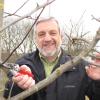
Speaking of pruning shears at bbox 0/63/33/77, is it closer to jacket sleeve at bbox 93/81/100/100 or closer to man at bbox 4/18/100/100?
man at bbox 4/18/100/100

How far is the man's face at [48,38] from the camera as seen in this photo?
10.8 feet

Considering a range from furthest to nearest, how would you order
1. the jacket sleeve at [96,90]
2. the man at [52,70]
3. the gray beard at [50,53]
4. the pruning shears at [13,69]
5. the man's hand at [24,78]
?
the gray beard at [50,53], the man at [52,70], the jacket sleeve at [96,90], the man's hand at [24,78], the pruning shears at [13,69]

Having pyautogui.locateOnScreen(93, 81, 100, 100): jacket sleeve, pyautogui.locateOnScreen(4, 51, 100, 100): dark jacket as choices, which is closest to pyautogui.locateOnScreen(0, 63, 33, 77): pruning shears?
pyautogui.locateOnScreen(93, 81, 100, 100): jacket sleeve

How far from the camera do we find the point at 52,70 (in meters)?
3.15

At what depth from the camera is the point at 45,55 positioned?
10.7 feet

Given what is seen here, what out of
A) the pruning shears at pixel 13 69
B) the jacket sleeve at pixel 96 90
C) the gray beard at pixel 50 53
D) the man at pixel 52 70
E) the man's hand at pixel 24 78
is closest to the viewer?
the pruning shears at pixel 13 69

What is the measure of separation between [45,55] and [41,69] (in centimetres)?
16

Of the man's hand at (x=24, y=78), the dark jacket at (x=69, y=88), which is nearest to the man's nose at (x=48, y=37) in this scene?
the dark jacket at (x=69, y=88)

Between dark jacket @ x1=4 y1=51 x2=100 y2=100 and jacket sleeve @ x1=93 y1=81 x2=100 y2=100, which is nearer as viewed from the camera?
jacket sleeve @ x1=93 y1=81 x2=100 y2=100

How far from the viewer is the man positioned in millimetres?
2986

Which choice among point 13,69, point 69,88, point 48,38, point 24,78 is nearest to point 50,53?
point 48,38

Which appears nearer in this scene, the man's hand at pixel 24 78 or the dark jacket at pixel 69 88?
the man's hand at pixel 24 78

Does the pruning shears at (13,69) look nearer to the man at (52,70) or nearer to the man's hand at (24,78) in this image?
the man's hand at (24,78)

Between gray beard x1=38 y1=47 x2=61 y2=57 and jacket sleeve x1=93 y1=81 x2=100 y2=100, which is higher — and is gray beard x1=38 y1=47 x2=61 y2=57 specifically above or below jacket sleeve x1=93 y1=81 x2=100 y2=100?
above
